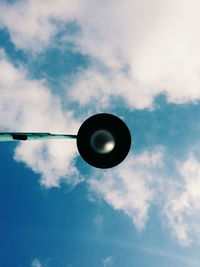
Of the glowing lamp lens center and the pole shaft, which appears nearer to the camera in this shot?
the pole shaft

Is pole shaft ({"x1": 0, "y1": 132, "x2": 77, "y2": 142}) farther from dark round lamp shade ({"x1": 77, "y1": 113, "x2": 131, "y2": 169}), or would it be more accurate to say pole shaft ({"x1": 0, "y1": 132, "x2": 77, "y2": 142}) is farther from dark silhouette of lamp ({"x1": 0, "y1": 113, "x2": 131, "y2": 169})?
dark round lamp shade ({"x1": 77, "y1": 113, "x2": 131, "y2": 169})

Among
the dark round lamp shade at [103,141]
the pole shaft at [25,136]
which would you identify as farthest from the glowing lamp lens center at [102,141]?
the pole shaft at [25,136]

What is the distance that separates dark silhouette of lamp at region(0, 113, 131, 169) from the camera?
579 cm

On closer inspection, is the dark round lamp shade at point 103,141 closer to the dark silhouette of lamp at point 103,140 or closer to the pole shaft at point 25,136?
the dark silhouette of lamp at point 103,140

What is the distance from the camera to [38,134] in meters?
5.51

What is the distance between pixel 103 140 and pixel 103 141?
2cm

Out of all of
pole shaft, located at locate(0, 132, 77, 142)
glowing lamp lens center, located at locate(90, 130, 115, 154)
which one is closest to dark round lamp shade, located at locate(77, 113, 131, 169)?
glowing lamp lens center, located at locate(90, 130, 115, 154)

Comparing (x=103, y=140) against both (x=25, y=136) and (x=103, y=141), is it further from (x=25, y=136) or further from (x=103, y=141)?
(x=25, y=136)

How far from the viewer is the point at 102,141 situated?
5.77 meters

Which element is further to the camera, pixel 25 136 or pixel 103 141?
pixel 103 141

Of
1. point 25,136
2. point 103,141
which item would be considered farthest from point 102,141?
point 25,136

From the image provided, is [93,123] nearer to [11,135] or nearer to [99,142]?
[99,142]

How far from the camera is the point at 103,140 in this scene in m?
5.77

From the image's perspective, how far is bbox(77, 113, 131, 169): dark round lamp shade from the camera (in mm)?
5793
